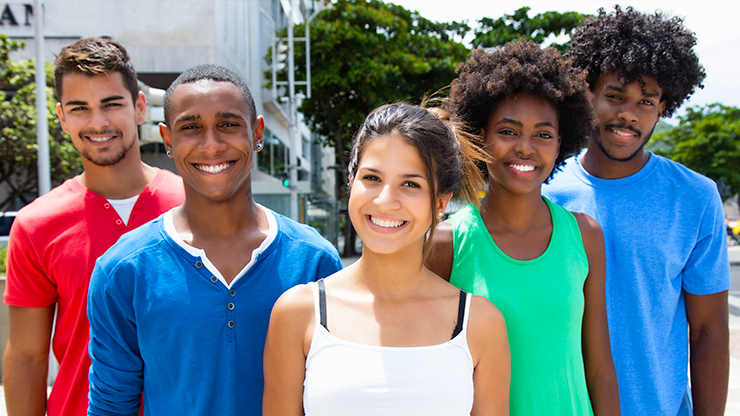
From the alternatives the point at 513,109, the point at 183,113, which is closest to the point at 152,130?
the point at 183,113

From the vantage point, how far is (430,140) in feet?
6.08

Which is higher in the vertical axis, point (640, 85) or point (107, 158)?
point (640, 85)

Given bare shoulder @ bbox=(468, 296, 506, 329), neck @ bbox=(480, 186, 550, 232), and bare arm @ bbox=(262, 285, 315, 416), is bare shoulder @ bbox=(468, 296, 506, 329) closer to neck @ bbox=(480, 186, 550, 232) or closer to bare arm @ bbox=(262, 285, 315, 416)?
neck @ bbox=(480, 186, 550, 232)

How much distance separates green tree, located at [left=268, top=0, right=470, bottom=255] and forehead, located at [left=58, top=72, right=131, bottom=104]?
11983 mm

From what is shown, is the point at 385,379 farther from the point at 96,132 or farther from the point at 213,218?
the point at 96,132

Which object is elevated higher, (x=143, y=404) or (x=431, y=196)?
(x=431, y=196)

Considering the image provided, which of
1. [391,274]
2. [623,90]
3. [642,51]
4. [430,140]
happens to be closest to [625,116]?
[623,90]

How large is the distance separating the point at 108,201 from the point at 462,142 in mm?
1654

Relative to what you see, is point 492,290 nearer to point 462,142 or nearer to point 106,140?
point 462,142

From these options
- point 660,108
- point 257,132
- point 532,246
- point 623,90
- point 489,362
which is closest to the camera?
point 489,362

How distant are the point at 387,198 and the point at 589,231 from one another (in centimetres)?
95

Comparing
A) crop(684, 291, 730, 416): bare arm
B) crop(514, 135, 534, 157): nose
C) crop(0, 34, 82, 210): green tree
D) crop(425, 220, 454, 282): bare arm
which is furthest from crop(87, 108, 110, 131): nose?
crop(0, 34, 82, 210): green tree

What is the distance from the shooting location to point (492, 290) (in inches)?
78.4

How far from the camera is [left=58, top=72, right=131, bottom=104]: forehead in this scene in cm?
252
